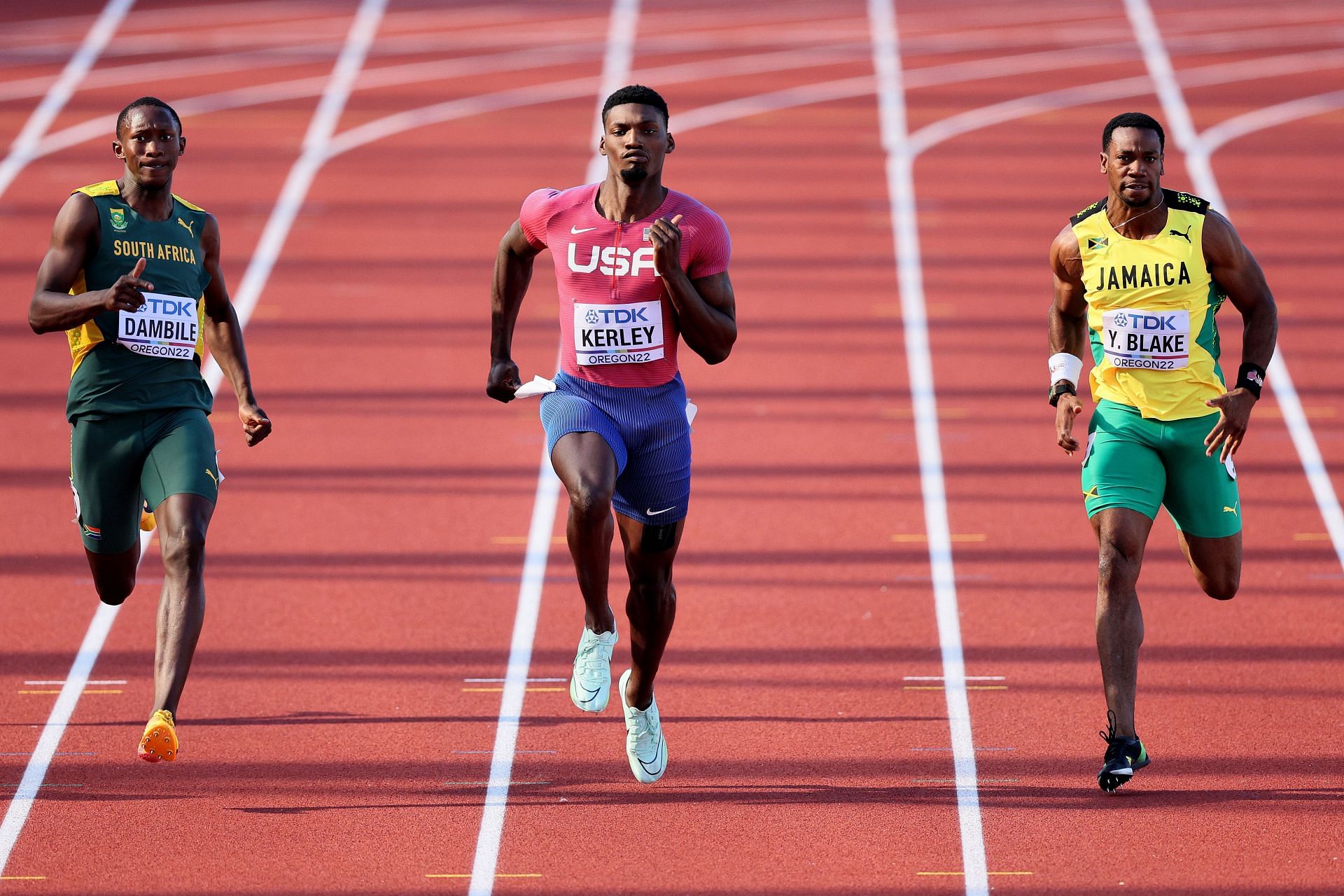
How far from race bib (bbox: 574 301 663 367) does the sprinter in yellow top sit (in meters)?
1.04

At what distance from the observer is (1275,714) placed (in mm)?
4996

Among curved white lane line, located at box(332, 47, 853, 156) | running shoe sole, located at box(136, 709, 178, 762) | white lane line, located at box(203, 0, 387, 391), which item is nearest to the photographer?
running shoe sole, located at box(136, 709, 178, 762)

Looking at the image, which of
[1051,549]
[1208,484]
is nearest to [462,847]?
[1208,484]

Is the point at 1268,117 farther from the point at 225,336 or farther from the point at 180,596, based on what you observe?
A: the point at 180,596

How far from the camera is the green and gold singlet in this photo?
14.2ft

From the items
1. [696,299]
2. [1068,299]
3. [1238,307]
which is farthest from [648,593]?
[1238,307]

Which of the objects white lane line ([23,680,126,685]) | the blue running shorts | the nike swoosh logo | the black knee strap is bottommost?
the nike swoosh logo

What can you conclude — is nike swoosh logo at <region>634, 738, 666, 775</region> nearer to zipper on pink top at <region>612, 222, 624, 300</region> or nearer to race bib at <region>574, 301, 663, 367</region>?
race bib at <region>574, 301, 663, 367</region>

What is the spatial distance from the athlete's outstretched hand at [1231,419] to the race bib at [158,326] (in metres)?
2.61

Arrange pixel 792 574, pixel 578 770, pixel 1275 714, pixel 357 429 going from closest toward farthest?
pixel 578 770, pixel 1275 714, pixel 792 574, pixel 357 429

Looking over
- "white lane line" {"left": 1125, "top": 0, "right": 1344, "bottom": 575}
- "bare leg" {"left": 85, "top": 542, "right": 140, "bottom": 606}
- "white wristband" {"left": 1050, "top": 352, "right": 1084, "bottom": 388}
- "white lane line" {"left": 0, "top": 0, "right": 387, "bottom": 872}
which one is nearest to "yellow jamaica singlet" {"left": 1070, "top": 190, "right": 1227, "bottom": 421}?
"white wristband" {"left": 1050, "top": 352, "right": 1084, "bottom": 388}

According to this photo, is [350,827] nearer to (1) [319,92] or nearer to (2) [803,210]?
(2) [803,210]

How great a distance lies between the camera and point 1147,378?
14.2 feet

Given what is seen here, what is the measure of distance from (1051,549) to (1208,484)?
2300 mm
